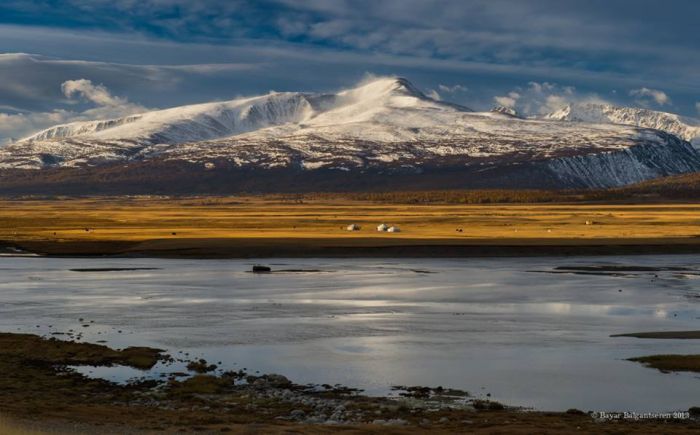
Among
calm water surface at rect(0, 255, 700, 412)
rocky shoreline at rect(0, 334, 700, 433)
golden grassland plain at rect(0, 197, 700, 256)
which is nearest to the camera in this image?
rocky shoreline at rect(0, 334, 700, 433)

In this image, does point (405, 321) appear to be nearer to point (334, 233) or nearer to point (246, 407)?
point (246, 407)

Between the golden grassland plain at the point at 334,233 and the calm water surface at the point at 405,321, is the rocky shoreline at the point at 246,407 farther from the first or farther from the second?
the golden grassland plain at the point at 334,233

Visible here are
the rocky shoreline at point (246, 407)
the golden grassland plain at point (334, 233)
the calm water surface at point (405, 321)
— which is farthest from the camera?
the golden grassland plain at point (334, 233)

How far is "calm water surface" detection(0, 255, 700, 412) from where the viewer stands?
3147 centimetres

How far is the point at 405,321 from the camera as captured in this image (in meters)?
46.0

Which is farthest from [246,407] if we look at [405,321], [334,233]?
[334,233]

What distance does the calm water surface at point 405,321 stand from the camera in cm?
3147

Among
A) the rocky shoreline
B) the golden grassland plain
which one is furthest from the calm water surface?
the golden grassland plain

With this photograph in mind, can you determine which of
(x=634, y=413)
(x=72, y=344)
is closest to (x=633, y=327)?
(x=634, y=413)

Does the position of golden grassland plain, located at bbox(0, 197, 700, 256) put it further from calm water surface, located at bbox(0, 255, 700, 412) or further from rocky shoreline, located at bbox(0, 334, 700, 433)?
rocky shoreline, located at bbox(0, 334, 700, 433)

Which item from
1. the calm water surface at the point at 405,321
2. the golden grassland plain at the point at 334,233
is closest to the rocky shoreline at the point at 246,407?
the calm water surface at the point at 405,321

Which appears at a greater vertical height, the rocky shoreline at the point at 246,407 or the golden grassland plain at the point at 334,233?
the golden grassland plain at the point at 334,233

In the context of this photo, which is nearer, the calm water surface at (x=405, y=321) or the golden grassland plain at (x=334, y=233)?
the calm water surface at (x=405, y=321)

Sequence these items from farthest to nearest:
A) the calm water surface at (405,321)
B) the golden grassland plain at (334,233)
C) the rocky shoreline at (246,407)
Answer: the golden grassland plain at (334,233) → the calm water surface at (405,321) → the rocky shoreline at (246,407)
